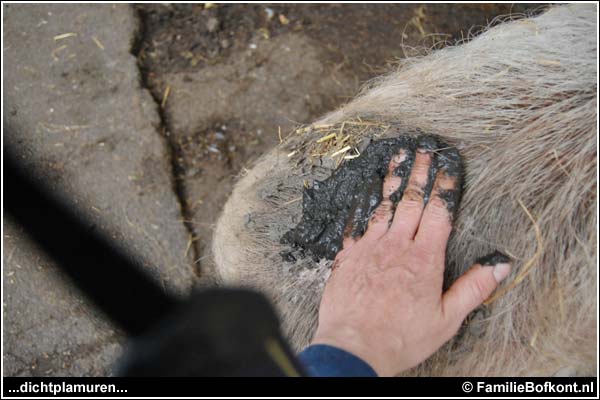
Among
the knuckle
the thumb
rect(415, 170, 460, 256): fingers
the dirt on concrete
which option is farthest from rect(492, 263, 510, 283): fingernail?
the dirt on concrete

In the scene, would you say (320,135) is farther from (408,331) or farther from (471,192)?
(408,331)

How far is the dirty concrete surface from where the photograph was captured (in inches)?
97.7

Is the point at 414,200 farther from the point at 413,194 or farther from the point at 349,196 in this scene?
the point at 349,196

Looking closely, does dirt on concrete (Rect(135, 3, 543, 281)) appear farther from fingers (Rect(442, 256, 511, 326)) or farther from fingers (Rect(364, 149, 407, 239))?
fingers (Rect(442, 256, 511, 326))

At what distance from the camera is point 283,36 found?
294cm

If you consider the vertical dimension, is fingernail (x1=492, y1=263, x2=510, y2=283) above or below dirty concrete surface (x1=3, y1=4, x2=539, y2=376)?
above

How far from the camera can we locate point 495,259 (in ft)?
4.63

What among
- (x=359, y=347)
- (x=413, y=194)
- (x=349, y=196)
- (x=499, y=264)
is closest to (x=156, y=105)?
(x=349, y=196)

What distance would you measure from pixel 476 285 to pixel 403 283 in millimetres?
172
